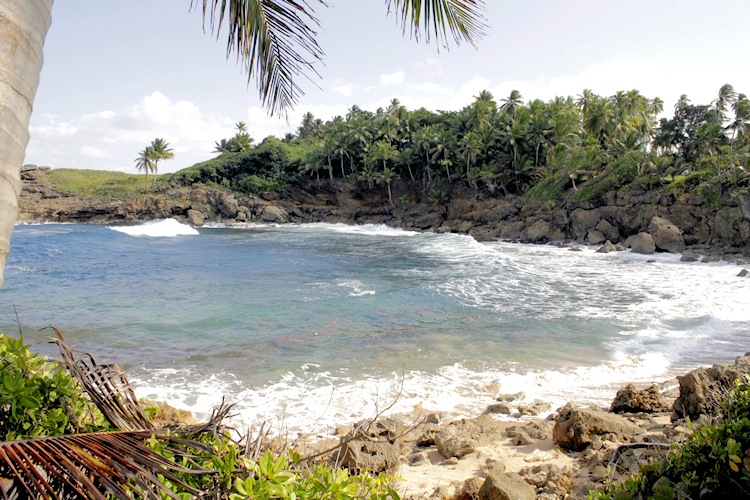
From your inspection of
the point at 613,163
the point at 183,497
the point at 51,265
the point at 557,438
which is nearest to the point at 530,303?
the point at 557,438

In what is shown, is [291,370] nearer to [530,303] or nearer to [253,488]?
[253,488]

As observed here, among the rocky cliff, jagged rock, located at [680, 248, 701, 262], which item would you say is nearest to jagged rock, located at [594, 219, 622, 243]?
the rocky cliff

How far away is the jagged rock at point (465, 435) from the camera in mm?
5672

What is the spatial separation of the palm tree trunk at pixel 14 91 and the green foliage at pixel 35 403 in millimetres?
577

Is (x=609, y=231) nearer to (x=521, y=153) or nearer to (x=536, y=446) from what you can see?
(x=521, y=153)

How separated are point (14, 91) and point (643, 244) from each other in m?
31.6

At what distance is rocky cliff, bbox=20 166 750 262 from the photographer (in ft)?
91.7

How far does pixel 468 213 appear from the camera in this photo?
5106 centimetres

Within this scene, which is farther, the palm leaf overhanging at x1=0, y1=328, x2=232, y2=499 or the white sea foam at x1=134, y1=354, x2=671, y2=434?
the white sea foam at x1=134, y1=354, x2=671, y2=434

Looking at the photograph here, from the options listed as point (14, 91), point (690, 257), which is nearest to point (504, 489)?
point (14, 91)

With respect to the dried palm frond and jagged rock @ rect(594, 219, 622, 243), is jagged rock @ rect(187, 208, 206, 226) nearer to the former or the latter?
jagged rock @ rect(594, 219, 622, 243)

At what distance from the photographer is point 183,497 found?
157cm

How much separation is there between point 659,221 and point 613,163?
421 inches

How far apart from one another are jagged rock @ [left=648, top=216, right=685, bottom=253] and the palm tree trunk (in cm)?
3221
